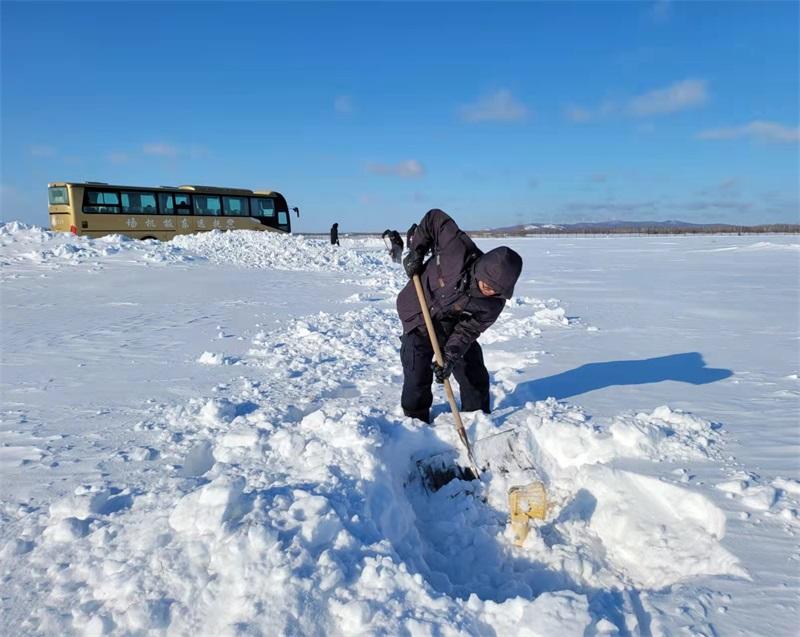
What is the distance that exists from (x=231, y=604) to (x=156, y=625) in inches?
9.9

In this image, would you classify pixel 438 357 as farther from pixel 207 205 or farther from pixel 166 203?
pixel 207 205

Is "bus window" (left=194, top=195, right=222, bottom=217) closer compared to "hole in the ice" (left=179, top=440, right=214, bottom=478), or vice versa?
"hole in the ice" (left=179, top=440, right=214, bottom=478)

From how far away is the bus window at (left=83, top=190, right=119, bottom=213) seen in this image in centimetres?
→ 1880

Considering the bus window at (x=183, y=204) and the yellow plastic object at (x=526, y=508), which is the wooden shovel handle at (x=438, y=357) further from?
the bus window at (x=183, y=204)

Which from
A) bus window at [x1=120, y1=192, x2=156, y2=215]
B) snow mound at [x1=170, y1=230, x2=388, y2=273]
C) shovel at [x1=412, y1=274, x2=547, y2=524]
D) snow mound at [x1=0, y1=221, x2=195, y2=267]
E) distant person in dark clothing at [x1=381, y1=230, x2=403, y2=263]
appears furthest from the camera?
bus window at [x1=120, y1=192, x2=156, y2=215]

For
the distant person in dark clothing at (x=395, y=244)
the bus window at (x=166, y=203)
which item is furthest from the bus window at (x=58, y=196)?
the distant person in dark clothing at (x=395, y=244)

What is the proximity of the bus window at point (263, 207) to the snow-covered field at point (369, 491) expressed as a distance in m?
18.0

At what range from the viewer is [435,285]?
3816mm

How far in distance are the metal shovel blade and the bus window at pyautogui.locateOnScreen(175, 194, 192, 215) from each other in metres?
21.2

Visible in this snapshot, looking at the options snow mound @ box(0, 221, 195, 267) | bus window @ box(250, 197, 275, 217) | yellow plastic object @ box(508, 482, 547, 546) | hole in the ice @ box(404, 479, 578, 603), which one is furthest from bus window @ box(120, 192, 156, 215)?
yellow plastic object @ box(508, 482, 547, 546)

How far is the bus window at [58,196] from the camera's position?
18.5 m

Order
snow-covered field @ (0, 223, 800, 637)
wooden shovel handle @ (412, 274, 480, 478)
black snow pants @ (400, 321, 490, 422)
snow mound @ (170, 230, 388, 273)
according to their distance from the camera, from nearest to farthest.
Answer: snow-covered field @ (0, 223, 800, 637) → wooden shovel handle @ (412, 274, 480, 478) → black snow pants @ (400, 321, 490, 422) → snow mound @ (170, 230, 388, 273)

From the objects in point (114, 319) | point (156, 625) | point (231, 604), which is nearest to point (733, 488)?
point (231, 604)

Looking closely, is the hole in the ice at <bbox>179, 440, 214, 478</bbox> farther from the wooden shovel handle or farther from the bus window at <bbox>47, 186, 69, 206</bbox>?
the bus window at <bbox>47, 186, 69, 206</bbox>
